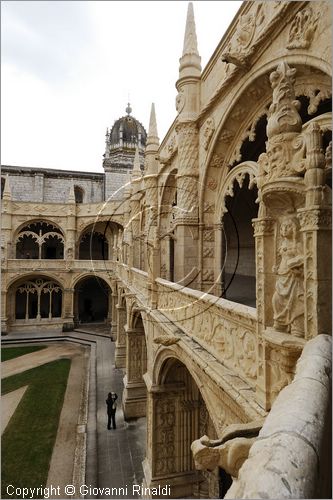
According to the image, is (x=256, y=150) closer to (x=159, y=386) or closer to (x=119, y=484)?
(x=159, y=386)

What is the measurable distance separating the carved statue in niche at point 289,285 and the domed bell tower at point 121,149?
1291 inches

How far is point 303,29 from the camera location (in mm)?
4512

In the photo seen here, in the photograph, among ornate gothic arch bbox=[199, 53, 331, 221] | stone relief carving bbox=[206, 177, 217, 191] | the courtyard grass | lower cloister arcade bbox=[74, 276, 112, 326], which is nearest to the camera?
ornate gothic arch bbox=[199, 53, 331, 221]

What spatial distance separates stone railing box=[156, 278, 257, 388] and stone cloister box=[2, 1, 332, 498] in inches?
1.0

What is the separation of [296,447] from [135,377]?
579 inches

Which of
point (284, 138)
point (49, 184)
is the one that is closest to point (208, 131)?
point (284, 138)

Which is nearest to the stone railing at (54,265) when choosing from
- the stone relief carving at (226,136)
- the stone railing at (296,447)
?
the stone relief carving at (226,136)

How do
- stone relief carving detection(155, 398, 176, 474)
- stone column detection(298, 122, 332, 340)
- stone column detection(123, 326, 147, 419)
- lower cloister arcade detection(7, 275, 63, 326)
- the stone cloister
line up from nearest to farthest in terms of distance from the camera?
stone column detection(298, 122, 332, 340)
the stone cloister
stone relief carving detection(155, 398, 176, 474)
stone column detection(123, 326, 147, 419)
lower cloister arcade detection(7, 275, 63, 326)

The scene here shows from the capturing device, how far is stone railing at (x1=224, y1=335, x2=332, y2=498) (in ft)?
3.35

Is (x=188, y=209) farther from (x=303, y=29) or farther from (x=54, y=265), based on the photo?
(x=54, y=265)

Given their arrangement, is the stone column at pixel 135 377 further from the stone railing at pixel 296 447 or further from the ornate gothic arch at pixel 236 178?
the stone railing at pixel 296 447

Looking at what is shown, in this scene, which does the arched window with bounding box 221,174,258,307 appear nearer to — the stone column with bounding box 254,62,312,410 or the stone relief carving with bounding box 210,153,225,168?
the stone relief carving with bounding box 210,153,225,168

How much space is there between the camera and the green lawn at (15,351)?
2089cm

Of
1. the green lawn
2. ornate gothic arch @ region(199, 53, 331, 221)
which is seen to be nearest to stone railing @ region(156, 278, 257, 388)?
ornate gothic arch @ region(199, 53, 331, 221)
